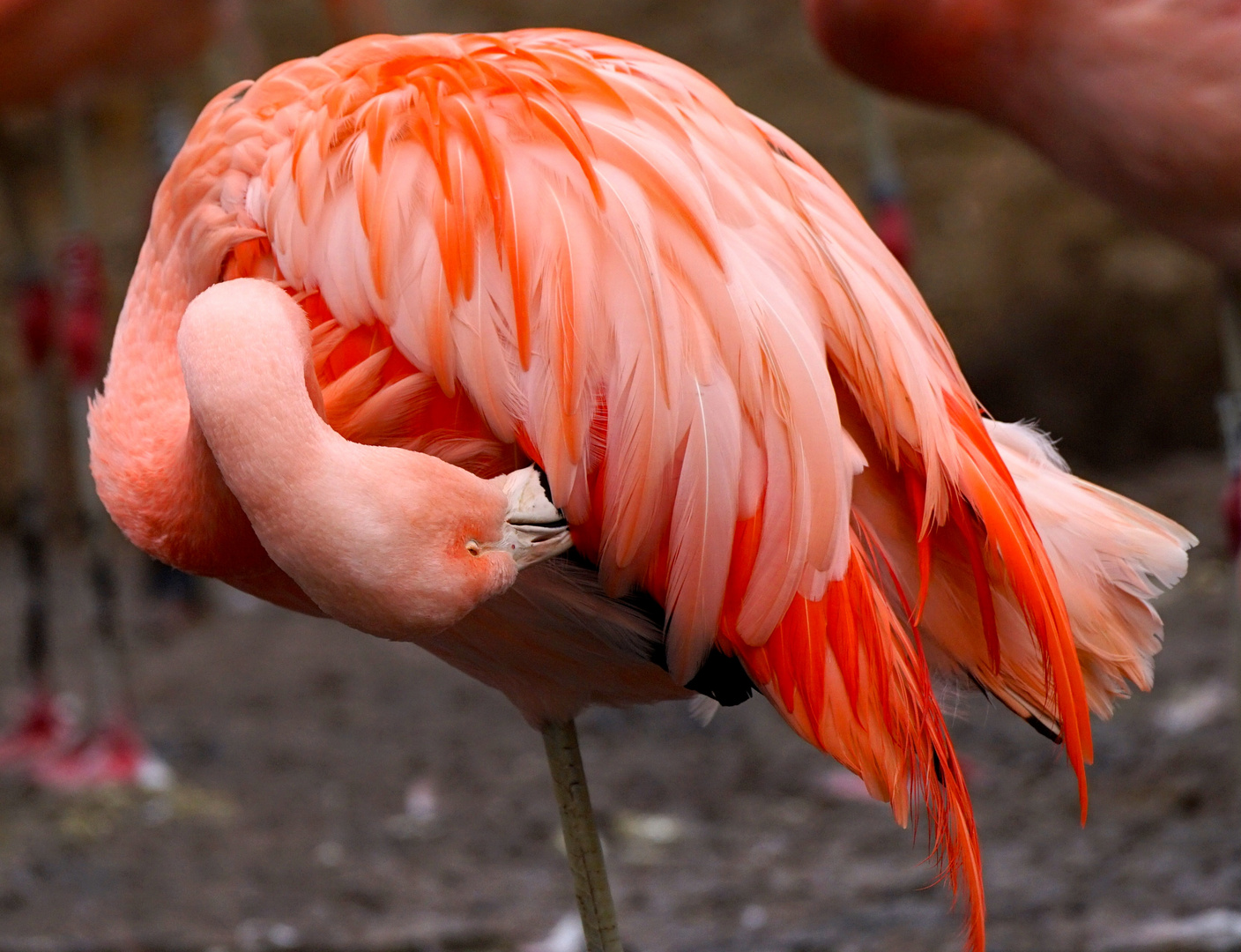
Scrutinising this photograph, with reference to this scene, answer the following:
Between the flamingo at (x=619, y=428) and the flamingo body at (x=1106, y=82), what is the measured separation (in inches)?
41.7

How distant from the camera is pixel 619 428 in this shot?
1.72 m

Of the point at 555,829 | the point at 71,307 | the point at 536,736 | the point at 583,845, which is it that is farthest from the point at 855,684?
the point at 71,307

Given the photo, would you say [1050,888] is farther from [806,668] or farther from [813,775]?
[806,668]

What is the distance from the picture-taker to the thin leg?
223 cm

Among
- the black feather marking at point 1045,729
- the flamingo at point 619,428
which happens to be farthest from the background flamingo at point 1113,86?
the black feather marking at point 1045,729

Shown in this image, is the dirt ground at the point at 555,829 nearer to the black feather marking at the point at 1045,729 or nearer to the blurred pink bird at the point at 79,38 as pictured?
the black feather marking at the point at 1045,729

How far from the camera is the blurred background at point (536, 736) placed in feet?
10.5

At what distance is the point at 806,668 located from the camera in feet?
5.79

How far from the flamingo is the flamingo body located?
106 centimetres

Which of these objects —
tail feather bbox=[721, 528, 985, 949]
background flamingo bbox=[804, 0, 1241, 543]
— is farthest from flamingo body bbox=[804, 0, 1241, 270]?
tail feather bbox=[721, 528, 985, 949]

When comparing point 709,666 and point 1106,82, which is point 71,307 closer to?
point 1106,82

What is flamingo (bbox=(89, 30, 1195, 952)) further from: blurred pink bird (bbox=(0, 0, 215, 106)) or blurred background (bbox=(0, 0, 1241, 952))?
blurred pink bird (bbox=(0, 0, 215, 106))

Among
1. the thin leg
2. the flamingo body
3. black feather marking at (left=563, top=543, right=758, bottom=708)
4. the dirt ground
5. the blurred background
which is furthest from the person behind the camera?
the blurred background

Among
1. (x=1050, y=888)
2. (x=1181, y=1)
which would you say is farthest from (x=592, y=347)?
(x=1050, y=888)
